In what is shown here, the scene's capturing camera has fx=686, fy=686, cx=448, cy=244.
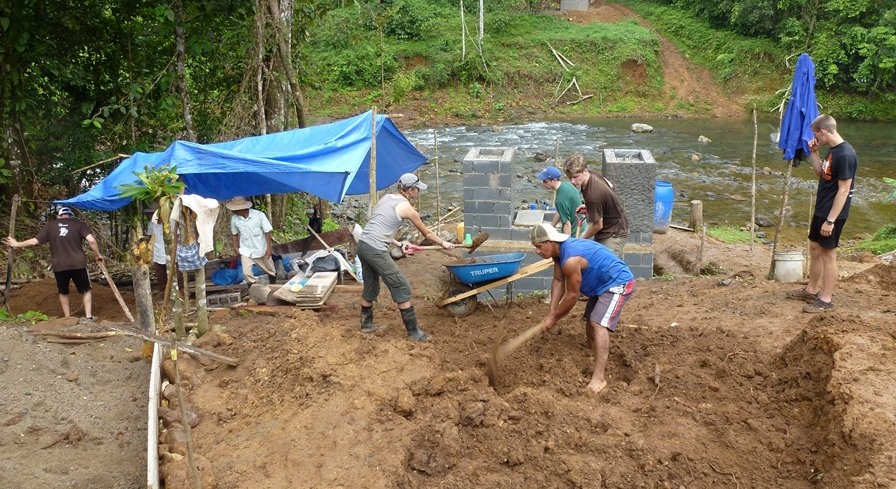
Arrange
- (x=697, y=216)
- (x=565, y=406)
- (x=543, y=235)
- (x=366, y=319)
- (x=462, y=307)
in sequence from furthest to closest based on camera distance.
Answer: (x=697, y=216) → (x=462, y=307) → (x=366, y=319) → (x=543, y=235) → (x=565, y=406)

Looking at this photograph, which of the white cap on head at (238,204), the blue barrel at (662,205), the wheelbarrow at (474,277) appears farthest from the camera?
the blue barrel at (662,205)

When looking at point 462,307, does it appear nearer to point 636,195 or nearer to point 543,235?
point 543,235

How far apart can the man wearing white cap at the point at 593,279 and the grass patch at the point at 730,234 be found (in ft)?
24.3

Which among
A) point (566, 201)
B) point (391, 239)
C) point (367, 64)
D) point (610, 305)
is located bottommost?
point (610, 305)

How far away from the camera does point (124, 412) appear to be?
5.85 m

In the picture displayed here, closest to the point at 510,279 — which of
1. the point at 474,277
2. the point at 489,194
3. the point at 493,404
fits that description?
the point at 474,277

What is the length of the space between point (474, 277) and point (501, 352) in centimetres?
146

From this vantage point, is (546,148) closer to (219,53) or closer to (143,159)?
(219,53)

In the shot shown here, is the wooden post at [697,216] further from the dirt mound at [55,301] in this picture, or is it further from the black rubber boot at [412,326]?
the dirt mound at [55,301]

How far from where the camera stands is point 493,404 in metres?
4.98

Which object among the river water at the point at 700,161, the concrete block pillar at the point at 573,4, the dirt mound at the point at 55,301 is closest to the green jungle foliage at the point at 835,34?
the river water at the point at 700,161

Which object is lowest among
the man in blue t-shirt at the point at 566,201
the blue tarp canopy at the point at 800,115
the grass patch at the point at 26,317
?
the grass patch at the point at 26,317

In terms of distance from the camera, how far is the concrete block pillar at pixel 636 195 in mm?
7988

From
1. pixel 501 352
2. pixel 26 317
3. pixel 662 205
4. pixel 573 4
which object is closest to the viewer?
pixel 501 352
